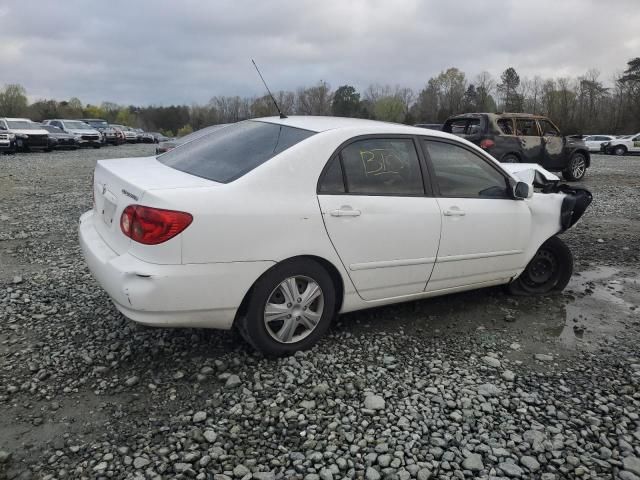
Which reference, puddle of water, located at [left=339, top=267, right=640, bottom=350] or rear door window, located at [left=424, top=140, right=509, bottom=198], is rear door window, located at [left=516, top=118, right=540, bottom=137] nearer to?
puddle of water, located at [left=339, top=267, right=640, bottom=350]

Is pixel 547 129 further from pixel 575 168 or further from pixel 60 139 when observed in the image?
pixel 60 139

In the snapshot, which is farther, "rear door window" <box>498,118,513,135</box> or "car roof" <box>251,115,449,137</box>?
"rear door window" <box>498,118,513,135</box>

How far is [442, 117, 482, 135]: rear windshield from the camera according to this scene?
40.2 ft

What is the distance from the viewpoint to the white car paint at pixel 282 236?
9.46 feet

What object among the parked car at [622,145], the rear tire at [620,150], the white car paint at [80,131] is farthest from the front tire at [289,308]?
the rear tire at [620,150]

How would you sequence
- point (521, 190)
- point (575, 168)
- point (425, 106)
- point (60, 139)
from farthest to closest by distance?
point (425, 106)
point (60, 139)
point (575, 168)
point (521, 190)

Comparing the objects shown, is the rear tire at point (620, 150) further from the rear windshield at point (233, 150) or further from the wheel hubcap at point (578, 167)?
the rear windshield at point (233, 150)

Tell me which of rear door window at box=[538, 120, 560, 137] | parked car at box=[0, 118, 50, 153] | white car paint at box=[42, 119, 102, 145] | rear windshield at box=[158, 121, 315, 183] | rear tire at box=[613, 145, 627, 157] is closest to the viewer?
rear windshield at box=[158, 121, 315, 183]

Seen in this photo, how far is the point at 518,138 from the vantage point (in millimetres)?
12344

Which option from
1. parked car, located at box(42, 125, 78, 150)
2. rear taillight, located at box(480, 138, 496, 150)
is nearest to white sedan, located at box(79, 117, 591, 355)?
rear taillight, located at box(480, 138, 496, 150)

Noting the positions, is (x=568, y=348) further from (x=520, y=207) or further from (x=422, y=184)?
(x=422, y=184)

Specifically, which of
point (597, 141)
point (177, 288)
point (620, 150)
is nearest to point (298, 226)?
point (177, 288)

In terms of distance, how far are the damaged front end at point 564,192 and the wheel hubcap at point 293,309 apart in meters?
2.31

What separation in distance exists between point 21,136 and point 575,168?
76.2 feet
